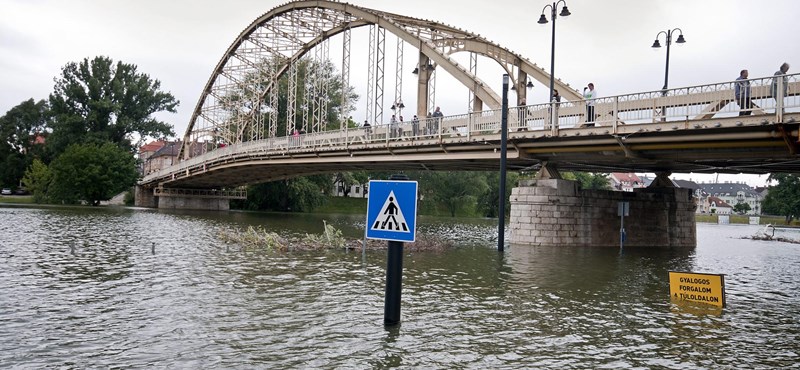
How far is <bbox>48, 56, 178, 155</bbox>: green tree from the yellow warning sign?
70.0 m

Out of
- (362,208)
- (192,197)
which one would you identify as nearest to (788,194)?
(362,208)

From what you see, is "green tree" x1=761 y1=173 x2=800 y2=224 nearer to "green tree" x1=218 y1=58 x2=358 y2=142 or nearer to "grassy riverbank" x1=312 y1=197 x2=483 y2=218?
"grassy riverbank" x1=312 y1=197 x2=483 y2=218

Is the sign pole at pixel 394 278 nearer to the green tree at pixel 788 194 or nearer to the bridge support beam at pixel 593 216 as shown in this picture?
the bridge support beam at pixel 593 216

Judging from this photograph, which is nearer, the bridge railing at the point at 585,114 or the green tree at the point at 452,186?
the bridge railing at the point at 585,114

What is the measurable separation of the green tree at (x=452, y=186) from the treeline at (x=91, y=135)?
33.2 meters

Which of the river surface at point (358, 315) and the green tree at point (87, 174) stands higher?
the green tree at point (87, 174)

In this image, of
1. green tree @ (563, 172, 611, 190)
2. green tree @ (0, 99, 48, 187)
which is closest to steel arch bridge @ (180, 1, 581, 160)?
green tree @ (0, 99, 48, 187)

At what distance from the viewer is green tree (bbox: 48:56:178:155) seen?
7250 centimetres

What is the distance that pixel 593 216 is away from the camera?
28.1 meters

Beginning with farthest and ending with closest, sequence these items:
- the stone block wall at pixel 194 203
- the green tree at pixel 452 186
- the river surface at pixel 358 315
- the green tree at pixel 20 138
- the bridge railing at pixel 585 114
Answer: the green tree at pixel 20 138, the green tree at pixel 452 186, the stone block wall at pixel 194 203, the bridge railing at pixel 585 114, the river surface at pixel 358 315

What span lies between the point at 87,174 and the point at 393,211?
60.7 m

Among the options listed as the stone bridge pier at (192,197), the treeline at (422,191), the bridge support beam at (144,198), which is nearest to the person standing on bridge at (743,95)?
the treeline at (422,191)

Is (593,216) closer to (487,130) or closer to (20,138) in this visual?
(487,130)

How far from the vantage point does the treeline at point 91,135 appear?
201 ft
